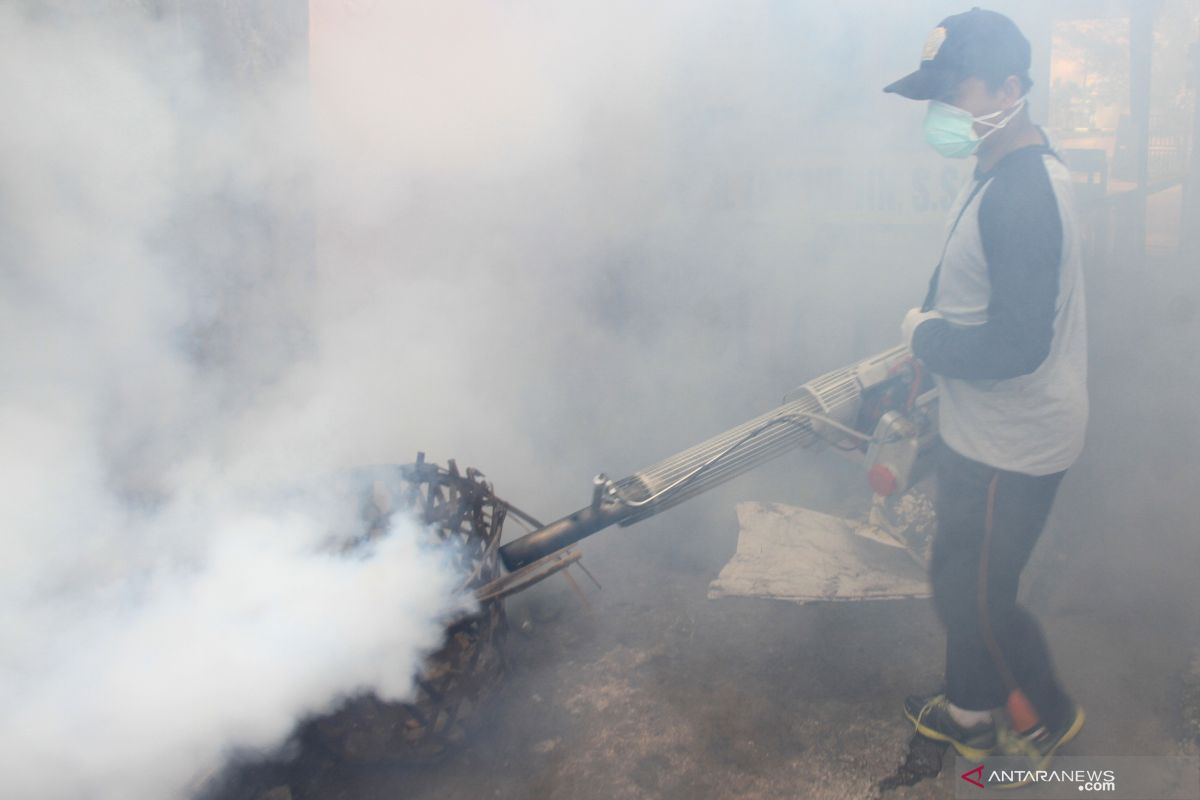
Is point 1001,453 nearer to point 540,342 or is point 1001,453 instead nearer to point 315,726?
point 315,726

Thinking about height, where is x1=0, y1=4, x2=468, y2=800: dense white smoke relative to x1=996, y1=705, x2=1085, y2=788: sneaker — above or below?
above

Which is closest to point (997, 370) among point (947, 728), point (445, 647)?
point (947, 728)

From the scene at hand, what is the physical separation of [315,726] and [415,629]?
0.50 meters

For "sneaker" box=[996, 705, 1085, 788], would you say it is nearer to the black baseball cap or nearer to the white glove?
the white glove

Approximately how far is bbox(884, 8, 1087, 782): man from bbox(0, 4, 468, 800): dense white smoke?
5.61ft

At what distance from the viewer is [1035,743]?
2396 mm

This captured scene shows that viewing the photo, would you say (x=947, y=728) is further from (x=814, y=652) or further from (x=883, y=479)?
(x=883, y=479)

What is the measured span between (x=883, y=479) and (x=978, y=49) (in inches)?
55.3

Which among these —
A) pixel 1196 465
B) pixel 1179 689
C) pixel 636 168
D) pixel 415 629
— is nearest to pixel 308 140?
pixel 636 168

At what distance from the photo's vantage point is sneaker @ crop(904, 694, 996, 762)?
8.04 feet

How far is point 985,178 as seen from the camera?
2227 millimetres

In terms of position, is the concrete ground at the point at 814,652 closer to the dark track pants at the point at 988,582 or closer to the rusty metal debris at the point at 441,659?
the rusty metal debris at the point at 441,659

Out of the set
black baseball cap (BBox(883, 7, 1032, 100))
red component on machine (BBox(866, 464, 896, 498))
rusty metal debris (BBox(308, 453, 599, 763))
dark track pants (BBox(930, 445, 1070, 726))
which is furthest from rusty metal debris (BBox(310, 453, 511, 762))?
black baseball cap (BBox(883, 7, 1032, 100))

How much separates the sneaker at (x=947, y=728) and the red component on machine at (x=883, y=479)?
0.74 metres
